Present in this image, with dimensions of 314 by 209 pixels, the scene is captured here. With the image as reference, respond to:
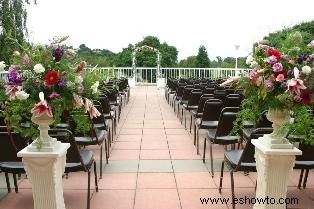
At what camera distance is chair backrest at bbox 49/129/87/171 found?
3.09 meters

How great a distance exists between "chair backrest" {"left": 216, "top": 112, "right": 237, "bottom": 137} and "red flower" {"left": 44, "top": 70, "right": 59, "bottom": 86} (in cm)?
201

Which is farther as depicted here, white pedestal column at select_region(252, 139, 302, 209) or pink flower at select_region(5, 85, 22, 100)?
white pedestal column at select_region(252, 139, 302, 209)

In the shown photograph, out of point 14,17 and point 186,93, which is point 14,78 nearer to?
point 186,93

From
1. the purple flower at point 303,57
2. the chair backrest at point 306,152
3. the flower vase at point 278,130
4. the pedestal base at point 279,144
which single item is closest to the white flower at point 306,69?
the purple flower at point 303,57

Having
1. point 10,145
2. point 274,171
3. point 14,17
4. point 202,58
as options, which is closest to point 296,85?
point 274,171

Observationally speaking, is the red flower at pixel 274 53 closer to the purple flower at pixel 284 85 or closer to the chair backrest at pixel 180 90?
the purple flower at pixel 284 85

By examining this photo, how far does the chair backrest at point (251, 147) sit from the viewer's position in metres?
3.09

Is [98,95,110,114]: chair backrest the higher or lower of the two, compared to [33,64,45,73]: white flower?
lower

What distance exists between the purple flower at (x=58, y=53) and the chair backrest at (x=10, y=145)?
2.73ft

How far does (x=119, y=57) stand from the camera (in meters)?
21.8

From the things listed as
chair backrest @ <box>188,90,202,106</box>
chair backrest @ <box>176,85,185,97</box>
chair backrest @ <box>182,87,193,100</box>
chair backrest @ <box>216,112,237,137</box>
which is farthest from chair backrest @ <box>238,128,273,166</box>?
chair backrest @ <box>176,85,185,97</box>

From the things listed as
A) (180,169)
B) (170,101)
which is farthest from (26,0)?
(180,169)

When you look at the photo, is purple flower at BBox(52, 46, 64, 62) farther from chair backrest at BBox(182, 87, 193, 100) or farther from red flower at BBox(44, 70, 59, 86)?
chair backrest at BBox(182, 87, 193, 100)

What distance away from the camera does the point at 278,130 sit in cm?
278
